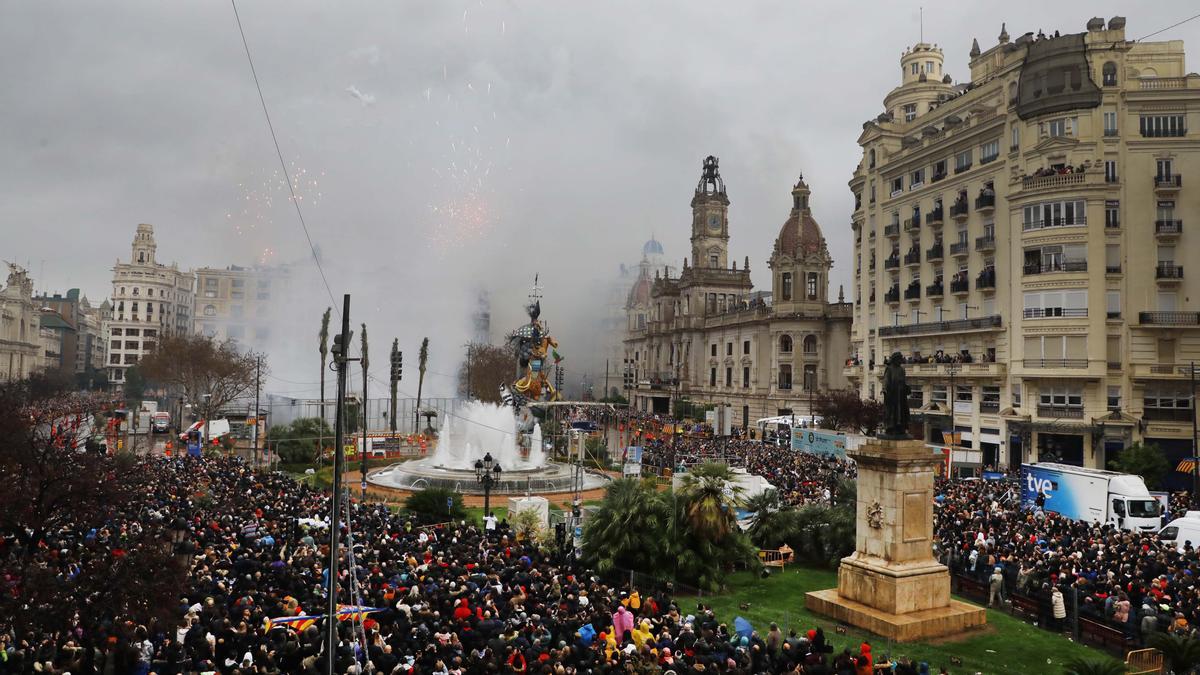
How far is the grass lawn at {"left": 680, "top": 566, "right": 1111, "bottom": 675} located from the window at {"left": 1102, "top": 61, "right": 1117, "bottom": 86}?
1492 inches

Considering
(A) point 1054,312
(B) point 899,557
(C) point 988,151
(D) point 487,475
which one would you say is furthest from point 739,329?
(B) point 899,557

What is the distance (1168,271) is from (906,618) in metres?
38.7

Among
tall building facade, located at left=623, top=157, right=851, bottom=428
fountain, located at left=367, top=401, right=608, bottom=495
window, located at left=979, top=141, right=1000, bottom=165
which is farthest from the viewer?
tall building facade, located at left=623, top=157, right=851, bottom=428

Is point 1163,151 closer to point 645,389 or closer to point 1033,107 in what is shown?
point 1033,107

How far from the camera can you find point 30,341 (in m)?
114

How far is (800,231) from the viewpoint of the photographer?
81.7 meters

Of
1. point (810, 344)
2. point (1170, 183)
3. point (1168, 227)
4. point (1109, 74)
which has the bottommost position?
point (810, 344)

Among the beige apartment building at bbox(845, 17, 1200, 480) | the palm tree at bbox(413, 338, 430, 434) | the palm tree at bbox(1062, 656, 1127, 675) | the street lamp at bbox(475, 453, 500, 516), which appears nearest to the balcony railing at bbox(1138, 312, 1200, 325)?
the beige apartment building at bbox(845, 17, 1200, 480)

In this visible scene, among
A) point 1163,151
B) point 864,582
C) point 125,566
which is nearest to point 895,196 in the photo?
point 1163,151

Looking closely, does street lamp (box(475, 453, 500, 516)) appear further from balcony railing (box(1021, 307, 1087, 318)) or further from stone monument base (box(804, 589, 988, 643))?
balcony railing (box(1021, 307, 1087, 318))

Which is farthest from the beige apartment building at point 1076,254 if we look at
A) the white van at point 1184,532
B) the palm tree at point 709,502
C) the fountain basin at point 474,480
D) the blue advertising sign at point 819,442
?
the palm tree at point 709,502

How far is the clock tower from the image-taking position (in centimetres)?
10762

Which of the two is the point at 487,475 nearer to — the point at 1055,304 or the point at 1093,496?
the point at 1093,496

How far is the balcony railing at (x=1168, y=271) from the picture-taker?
44812 millimetres
